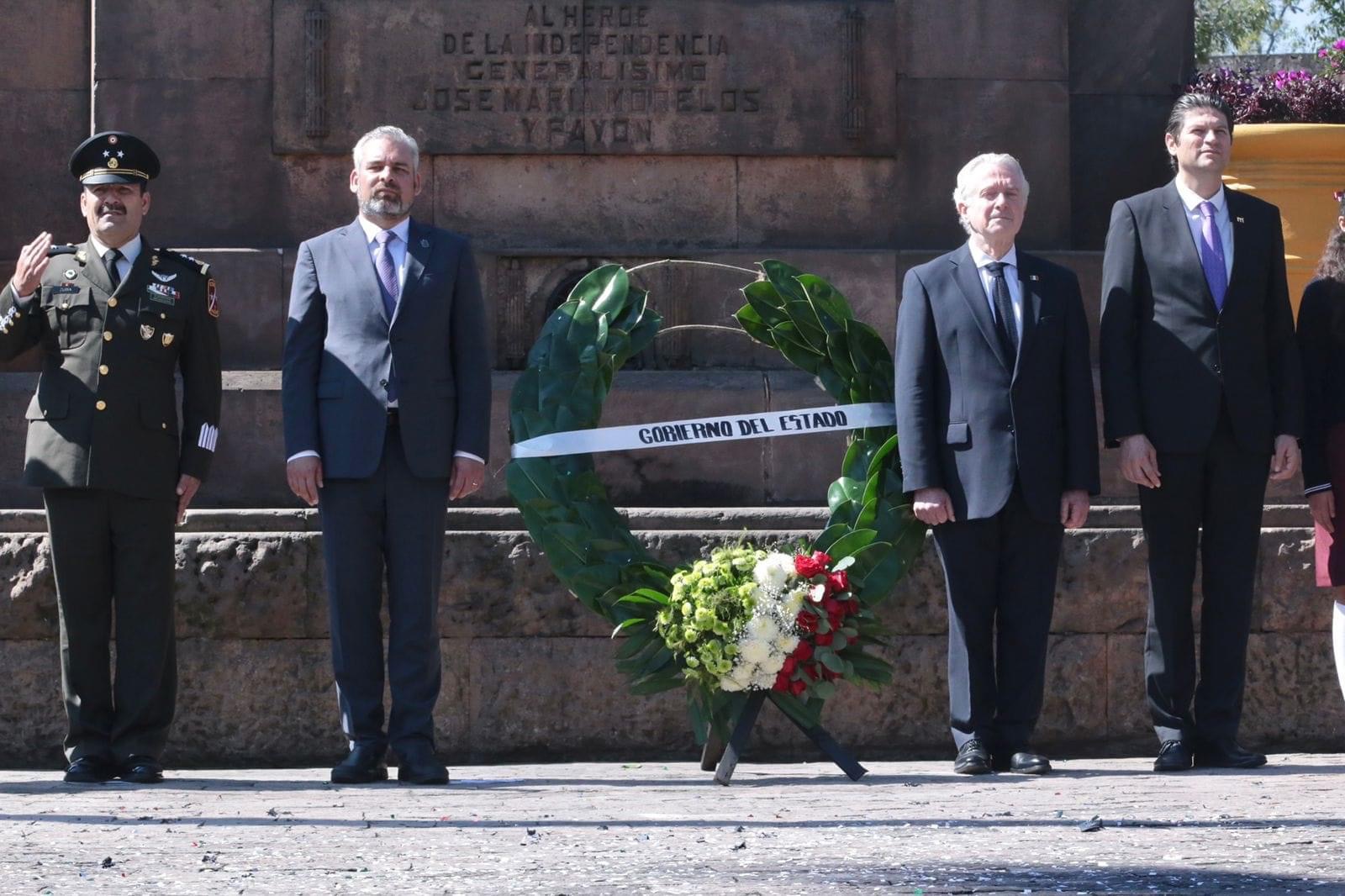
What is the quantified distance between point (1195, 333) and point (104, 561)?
3.71 meters

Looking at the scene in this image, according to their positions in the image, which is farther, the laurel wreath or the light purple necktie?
the laurel wreath

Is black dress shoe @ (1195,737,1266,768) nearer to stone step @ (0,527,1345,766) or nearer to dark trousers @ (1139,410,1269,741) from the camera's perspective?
dark trousers @ (1139,410,1269,741)

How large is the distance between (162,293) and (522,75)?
8.35 ft

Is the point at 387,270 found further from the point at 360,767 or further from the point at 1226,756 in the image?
the point at 1226,756

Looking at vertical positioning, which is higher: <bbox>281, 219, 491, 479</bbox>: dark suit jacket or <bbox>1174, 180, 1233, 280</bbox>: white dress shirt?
<bbox>1174, 180, 1233, 280</bbox>: white dress shirt

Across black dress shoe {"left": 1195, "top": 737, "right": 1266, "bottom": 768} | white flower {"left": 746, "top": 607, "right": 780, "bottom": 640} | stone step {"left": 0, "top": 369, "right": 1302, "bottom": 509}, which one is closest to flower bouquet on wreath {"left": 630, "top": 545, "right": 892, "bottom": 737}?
white flower {"left": 746, "top": 607, "right": 780, "bottom": 640}

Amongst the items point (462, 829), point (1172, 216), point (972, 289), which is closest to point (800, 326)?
point (972, 289)

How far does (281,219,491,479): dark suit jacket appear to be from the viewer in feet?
21.1

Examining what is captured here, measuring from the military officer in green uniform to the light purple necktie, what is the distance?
68cm

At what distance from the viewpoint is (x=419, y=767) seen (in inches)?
249

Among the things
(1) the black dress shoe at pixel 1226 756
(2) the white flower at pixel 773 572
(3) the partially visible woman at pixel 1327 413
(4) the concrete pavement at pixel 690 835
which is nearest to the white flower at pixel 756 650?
(2) the white flower at pixel 773 572

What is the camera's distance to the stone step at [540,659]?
24.0ft

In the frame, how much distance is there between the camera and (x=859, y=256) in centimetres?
870

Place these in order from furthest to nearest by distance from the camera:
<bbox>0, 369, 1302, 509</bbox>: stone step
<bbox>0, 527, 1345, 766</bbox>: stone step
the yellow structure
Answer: the yellow structure < <bbox>0, 369, 1302, 509</bbox>: stone step < <bbox>0, 527, 1345, 766</bbox>: stone step
